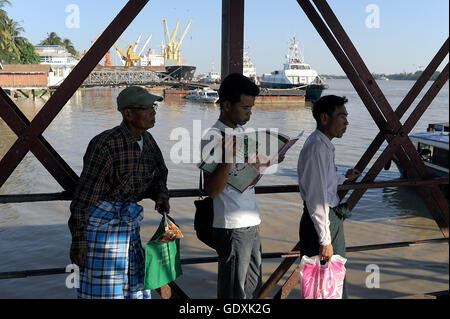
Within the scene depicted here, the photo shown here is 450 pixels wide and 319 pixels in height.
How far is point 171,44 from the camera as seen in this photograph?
350 feet

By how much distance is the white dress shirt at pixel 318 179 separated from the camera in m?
2.33

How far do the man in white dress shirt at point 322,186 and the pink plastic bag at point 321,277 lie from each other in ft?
0.16

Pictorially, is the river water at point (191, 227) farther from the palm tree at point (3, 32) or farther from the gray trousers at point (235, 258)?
the palm tree at point (3, 32)

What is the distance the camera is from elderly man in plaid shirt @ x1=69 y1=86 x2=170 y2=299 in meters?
2.16

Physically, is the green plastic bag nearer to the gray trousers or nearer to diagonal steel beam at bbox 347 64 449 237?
the gray trousers

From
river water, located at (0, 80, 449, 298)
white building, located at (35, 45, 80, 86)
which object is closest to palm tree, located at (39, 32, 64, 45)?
white building, located at (35, 45, 80, 86)

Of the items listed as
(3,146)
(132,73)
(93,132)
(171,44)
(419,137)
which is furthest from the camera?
(171,44)

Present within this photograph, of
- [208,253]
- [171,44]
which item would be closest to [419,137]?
[208,253]

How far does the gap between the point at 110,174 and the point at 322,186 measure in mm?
1102

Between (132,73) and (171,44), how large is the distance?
44.9 meters

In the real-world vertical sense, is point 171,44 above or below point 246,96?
above

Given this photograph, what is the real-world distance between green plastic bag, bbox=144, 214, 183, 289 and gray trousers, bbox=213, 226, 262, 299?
0.94ft

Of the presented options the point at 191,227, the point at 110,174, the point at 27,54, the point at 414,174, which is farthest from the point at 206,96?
the point at 110,174
